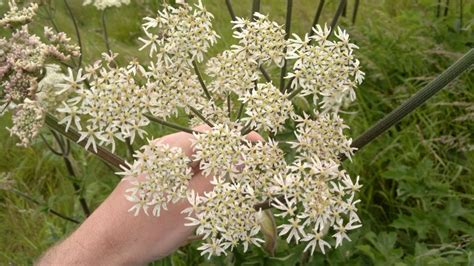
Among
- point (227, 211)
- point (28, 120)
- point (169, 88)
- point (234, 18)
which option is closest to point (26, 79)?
point (28, 120)

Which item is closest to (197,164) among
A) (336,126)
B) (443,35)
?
(336,126)

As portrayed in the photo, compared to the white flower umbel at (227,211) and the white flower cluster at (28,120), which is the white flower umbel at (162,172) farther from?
the white flower cluster at (28,120)

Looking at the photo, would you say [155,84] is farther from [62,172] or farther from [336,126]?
[62,172]

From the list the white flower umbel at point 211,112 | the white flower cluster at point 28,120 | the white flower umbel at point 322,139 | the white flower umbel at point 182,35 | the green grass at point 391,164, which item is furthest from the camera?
the green grass at point 391,164

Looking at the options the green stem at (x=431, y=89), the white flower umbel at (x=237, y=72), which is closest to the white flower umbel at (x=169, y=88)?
the white flower umbel at (x=237, y=72)

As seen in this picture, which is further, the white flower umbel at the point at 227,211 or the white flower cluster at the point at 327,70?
the white flower cluster at the point at 327,70

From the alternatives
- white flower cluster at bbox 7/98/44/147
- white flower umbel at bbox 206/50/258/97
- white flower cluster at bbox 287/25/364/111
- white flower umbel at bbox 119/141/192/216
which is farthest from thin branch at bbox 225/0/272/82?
white flower cluster at bbox 7/98/44/147
